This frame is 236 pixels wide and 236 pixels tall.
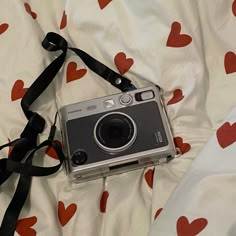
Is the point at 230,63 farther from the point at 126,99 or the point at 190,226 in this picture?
the point at 190,226

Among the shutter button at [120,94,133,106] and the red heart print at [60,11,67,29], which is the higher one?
the red heart print at [60,11,67,29]

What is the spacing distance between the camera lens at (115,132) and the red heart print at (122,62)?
88 mm

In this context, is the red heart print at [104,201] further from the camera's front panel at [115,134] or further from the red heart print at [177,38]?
the red heart print at [177,38]

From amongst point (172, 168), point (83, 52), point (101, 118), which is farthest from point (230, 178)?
point (83, 52)

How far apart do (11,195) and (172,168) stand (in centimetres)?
23

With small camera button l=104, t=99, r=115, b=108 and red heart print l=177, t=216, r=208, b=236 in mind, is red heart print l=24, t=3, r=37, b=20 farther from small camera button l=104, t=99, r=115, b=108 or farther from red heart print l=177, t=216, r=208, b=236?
Answer: red heart print l=177, t=216, r=208, b=236

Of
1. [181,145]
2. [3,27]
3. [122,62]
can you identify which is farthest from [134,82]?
[3,27]

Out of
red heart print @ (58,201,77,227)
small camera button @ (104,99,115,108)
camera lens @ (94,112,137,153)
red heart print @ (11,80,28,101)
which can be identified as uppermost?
red heart print @ (11,80,28,101)

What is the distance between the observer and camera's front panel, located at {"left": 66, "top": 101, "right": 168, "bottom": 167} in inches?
27.7

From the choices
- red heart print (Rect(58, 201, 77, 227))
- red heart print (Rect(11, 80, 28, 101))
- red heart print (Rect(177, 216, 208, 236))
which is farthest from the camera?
red heart print (Rect(11, 80, 28, 101))

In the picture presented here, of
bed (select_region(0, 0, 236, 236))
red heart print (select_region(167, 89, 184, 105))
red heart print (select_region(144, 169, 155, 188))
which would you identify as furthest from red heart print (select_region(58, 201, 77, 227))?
red heart print (select_region(167, 89, 184, 105))

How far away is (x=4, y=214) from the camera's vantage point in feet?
2.25

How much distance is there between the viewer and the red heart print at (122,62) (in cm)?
79

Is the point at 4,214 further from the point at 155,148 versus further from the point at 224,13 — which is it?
the point at 224,13
